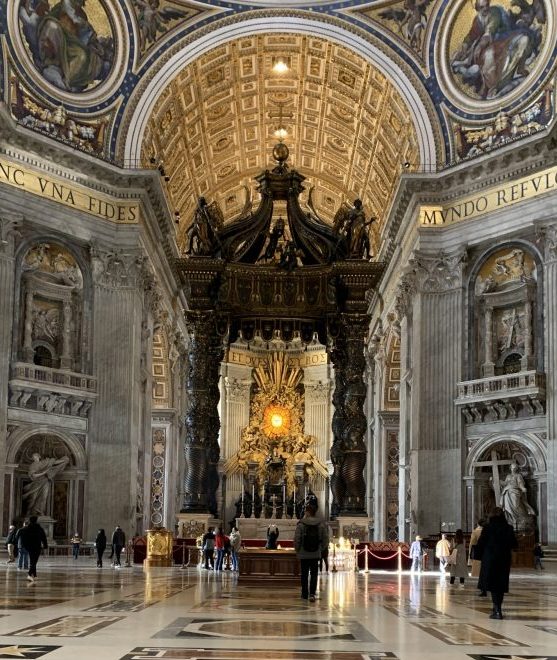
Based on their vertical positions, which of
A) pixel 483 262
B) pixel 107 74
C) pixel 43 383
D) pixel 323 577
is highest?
pixel 107 74

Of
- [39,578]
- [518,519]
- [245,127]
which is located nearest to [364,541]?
[518,519]

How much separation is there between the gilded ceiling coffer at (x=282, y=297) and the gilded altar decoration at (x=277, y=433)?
82.5ft

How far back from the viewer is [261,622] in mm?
8539

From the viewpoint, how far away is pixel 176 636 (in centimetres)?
731

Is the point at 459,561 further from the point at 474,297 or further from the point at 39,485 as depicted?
the point at 39,485

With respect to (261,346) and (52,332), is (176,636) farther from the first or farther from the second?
(261,346)

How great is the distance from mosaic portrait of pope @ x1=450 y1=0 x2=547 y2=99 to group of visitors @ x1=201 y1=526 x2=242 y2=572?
1278 cm

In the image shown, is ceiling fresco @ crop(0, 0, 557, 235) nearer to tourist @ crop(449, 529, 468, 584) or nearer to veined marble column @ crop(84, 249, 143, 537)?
veined marble column @ crop(84, 249, 143, 537)

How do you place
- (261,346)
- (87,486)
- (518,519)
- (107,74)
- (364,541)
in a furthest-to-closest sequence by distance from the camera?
(261,346) → (107,74) → (87,486) → (518,519) → (364,541)

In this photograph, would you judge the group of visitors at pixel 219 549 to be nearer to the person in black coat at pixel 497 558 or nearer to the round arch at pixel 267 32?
the person in black coat at pixel 497 558

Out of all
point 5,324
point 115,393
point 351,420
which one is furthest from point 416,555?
point 5,324

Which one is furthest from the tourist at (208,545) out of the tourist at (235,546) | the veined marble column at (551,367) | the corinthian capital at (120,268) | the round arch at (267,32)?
the round arch at (267,32)

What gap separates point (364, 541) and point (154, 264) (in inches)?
518

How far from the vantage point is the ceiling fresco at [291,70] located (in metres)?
25.6
